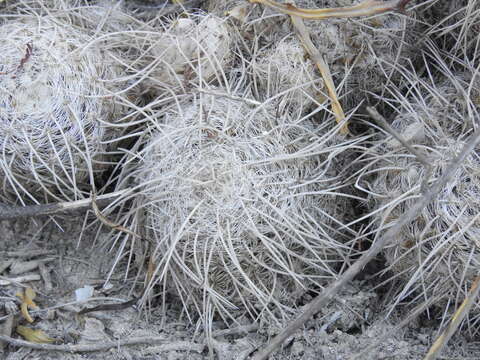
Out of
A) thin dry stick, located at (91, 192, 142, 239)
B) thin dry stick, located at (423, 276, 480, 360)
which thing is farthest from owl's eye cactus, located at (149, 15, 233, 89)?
thin dry stick, located at (423, 276, 480, 360)

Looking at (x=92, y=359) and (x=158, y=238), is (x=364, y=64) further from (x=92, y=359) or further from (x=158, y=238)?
(x=92, y=359)

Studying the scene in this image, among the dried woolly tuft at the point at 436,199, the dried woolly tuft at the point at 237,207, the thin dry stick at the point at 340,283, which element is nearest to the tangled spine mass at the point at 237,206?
the dried woolly tuft at the point at 237,207

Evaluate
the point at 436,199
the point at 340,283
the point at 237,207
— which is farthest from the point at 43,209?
the point at 436,199

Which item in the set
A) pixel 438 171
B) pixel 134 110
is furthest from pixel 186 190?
pixel 438 171

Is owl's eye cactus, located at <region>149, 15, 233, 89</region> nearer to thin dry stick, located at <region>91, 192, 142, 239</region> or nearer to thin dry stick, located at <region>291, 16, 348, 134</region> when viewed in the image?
thin dry stick, located at <region>291, 16, 348, 134</region>

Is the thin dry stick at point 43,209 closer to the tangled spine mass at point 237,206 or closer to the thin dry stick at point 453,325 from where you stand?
the tangled spine mass at point 237,206

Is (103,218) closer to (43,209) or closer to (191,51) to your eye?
(43,209)
